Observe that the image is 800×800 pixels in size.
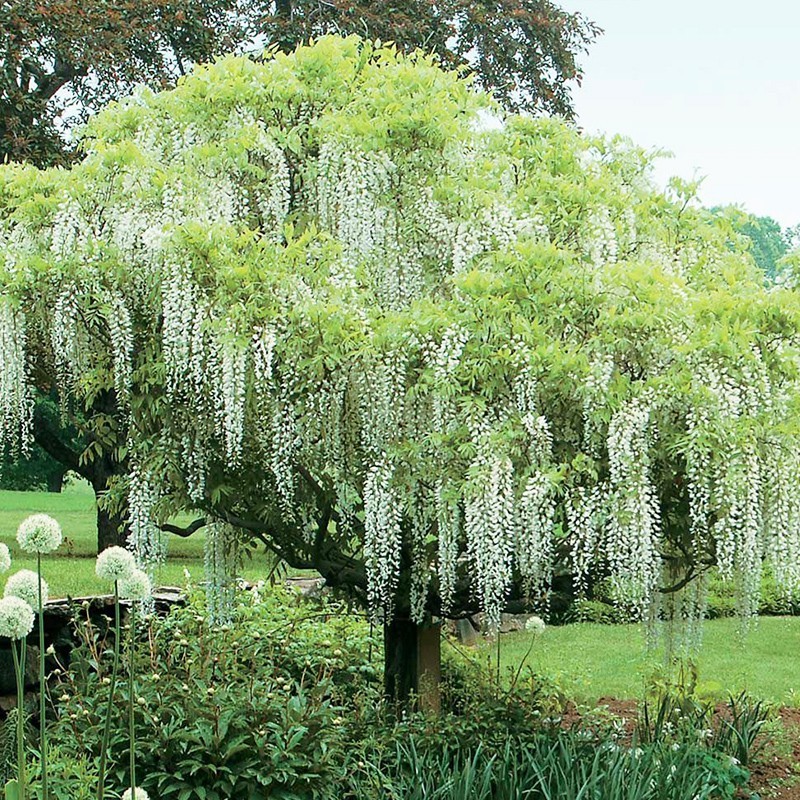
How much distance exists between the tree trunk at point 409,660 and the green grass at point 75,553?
141 cm

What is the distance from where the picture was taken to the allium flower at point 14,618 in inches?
124

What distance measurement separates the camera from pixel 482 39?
14.6 metres

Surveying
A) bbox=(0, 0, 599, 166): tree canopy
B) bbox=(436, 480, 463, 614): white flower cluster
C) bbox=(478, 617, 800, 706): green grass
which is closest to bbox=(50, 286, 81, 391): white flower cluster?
bbox=(436, 480, 463, 614): white flower cluster

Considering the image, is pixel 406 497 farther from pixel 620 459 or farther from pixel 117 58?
pixel 117 58

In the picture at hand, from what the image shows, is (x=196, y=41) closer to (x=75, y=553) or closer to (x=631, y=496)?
(x=75, y=553)

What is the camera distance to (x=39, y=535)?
10.7 ft

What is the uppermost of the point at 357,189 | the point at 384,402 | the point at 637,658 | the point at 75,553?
the point at 357,189

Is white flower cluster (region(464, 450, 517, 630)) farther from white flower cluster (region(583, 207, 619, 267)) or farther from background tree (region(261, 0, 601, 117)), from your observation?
background tree (region(261, 0, 601, 117))

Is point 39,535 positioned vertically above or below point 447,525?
above

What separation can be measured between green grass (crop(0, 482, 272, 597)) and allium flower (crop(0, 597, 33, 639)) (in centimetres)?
339

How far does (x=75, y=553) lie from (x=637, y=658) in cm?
680

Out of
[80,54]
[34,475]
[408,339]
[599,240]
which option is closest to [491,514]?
[408,339]

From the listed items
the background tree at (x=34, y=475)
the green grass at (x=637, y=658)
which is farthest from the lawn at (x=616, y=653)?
the background tree at (x=34, y=475)

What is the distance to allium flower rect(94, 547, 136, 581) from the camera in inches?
123
